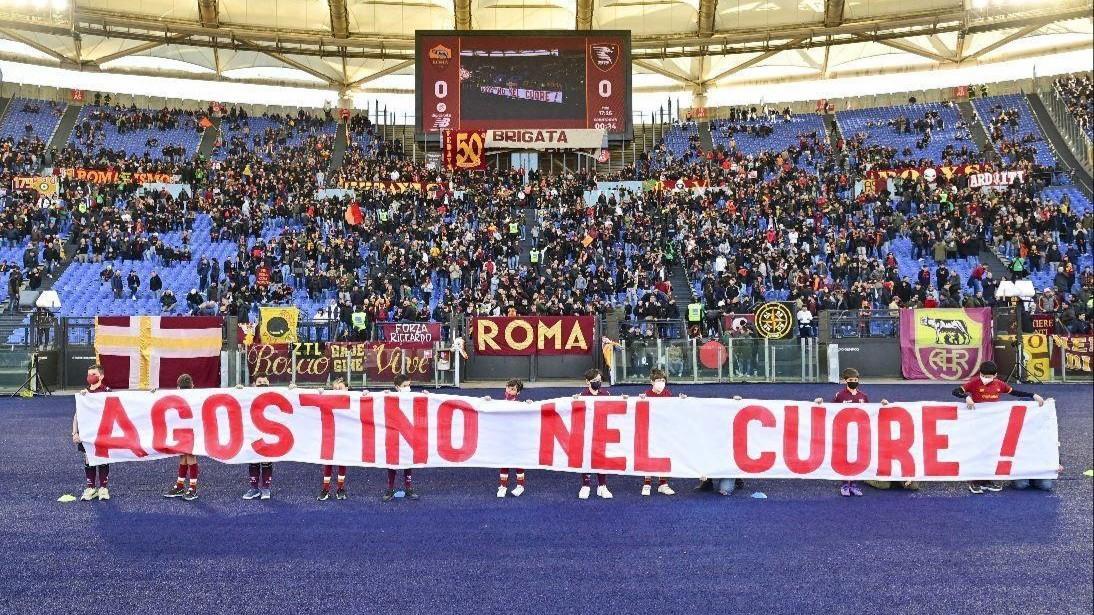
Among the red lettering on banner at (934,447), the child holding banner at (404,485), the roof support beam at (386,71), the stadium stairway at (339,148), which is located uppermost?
the roof support beam at (386,71)

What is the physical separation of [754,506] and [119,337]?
69.7ft

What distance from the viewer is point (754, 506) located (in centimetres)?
1109

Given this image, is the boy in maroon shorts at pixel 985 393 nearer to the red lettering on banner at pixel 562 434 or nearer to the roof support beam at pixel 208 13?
the red lettering on banner at pixel 562 434

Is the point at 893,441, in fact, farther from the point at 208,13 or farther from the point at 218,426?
the point at 208,13

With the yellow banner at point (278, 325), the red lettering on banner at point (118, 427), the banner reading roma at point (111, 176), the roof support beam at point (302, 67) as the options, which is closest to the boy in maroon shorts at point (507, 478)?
the red lettering on banner at point (118, 427)

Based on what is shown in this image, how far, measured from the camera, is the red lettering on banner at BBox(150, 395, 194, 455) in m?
12.0

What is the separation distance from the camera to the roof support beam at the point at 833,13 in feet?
152

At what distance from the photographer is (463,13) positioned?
4678 cm

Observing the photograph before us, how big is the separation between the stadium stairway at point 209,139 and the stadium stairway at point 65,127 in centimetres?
746

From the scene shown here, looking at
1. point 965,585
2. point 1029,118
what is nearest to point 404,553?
point 965,585

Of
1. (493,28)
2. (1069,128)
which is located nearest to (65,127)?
(493,28)

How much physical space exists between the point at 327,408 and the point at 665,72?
→ 52.7 meters

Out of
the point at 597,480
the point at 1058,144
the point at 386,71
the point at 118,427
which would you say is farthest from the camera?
the point at 386,71

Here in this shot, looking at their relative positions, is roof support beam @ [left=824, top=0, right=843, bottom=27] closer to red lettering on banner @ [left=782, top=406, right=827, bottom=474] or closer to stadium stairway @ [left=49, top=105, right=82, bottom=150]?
red lettering on banner @ [left=782, top=406, right=827, bottom=474]
